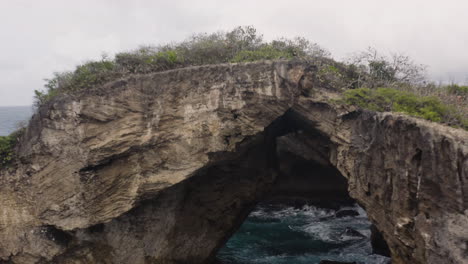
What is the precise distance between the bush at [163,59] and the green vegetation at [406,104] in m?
2.12

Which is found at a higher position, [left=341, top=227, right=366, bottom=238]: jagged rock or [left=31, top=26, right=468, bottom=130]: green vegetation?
[left=31, top=26, right=468, bottom=130]: green vegetation

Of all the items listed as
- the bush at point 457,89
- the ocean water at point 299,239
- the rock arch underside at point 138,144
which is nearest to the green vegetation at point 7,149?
the rock arch underside at point 138,144

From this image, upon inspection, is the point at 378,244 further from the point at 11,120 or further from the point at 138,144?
the point at 11,120

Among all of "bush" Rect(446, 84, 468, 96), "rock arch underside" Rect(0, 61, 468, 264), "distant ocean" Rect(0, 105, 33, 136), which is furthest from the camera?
"distant ocean" Rect(0, 105, 33, 136)

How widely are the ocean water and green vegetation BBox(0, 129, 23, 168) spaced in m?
7.12

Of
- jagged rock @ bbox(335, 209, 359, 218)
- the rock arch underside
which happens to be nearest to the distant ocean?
the rock arch underside

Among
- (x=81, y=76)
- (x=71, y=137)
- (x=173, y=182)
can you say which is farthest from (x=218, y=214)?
(x=81, y=76)

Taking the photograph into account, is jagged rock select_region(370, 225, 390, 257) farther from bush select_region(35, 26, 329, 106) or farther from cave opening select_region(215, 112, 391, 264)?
bush select_region(35, 26, 329, 106)

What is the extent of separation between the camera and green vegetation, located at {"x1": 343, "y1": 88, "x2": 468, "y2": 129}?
6043 millimetres

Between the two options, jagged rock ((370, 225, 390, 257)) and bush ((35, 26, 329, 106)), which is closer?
bush ((35, 26, 329, 106))

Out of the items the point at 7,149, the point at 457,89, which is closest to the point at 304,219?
the point at 457,89

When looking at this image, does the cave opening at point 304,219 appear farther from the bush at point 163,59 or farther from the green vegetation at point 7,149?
the green vegetation at point 7,149

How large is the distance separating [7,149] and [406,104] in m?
8.98

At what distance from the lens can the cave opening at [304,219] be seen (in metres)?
11.0
